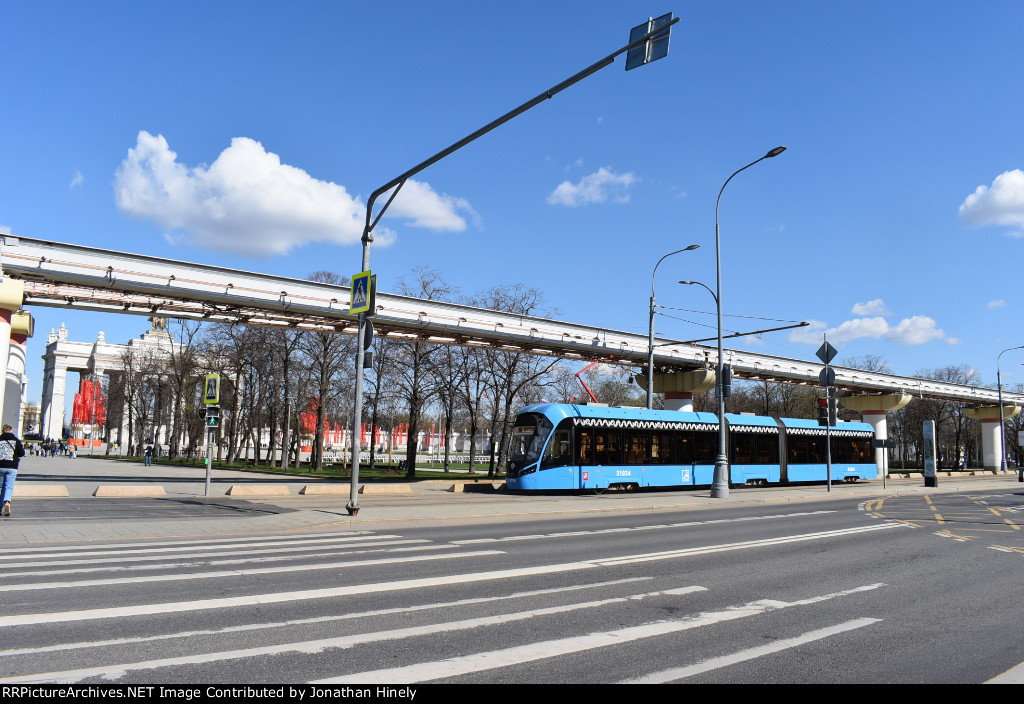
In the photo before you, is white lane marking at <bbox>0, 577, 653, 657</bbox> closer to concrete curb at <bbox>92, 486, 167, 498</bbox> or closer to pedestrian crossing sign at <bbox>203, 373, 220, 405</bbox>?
pedestrian crossing sign at <bbox>203, 373, 220, 405</bbox>

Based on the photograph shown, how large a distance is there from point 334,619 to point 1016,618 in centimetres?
714

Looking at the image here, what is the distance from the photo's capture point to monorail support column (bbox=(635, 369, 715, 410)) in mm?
39812

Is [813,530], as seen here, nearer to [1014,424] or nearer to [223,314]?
[223,314]

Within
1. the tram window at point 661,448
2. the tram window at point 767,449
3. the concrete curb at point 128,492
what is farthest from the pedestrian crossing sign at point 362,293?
the tram window at point 767,449

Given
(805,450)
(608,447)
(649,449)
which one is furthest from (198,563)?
(805,450)

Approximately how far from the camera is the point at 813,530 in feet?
51.7

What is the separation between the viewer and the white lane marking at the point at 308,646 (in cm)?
475

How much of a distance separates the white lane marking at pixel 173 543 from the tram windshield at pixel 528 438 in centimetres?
1280

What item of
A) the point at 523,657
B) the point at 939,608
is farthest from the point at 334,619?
the point at 939,608

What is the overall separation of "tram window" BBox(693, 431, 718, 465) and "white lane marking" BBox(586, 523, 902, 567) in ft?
47.1

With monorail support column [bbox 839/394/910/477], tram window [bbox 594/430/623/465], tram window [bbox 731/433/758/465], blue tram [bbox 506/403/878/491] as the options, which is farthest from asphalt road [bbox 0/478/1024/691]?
monorail support column [bbox 839/394/910/477]

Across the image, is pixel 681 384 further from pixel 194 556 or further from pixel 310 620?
pixel 310 620

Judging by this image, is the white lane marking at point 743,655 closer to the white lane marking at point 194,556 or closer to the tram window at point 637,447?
the white lane marking at point 194,556

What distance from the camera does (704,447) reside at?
31.7 meters
